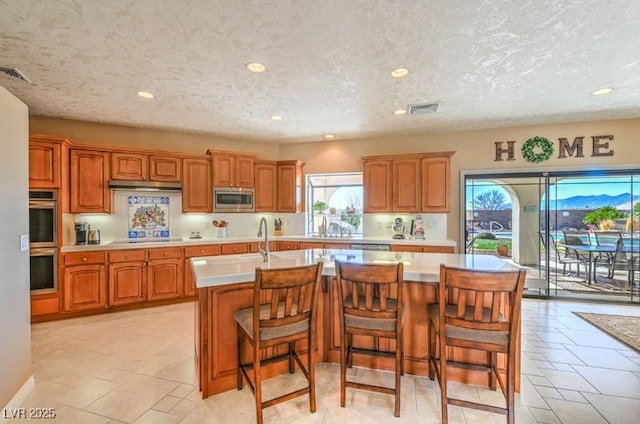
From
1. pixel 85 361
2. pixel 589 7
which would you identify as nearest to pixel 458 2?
pixel 589 7

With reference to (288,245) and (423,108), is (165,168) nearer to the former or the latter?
(288,245)

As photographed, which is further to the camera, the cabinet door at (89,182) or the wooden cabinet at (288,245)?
the wooden cabinet at (288,245)

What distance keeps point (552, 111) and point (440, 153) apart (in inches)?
62.6

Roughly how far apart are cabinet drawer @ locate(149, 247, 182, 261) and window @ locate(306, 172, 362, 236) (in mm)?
2526

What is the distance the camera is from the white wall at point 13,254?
6.87ft

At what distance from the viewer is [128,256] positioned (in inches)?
175

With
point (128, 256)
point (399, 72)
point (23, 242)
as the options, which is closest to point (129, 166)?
point (128, 256)

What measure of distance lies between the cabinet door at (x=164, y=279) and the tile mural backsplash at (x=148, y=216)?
768 millimetres

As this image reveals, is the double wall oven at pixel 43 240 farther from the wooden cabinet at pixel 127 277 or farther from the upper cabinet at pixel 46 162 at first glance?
the wooden cabinet at pixel 127 277

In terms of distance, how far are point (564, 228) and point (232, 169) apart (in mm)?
5885

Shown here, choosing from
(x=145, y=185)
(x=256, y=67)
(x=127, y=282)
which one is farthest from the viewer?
(x=145, y=185)

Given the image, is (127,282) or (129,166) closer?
(127,282)

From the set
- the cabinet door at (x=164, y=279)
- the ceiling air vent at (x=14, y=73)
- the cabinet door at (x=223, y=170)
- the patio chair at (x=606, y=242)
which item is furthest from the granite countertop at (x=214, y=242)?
the patio chair at (x=606, y=242)

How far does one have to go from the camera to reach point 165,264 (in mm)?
4684
